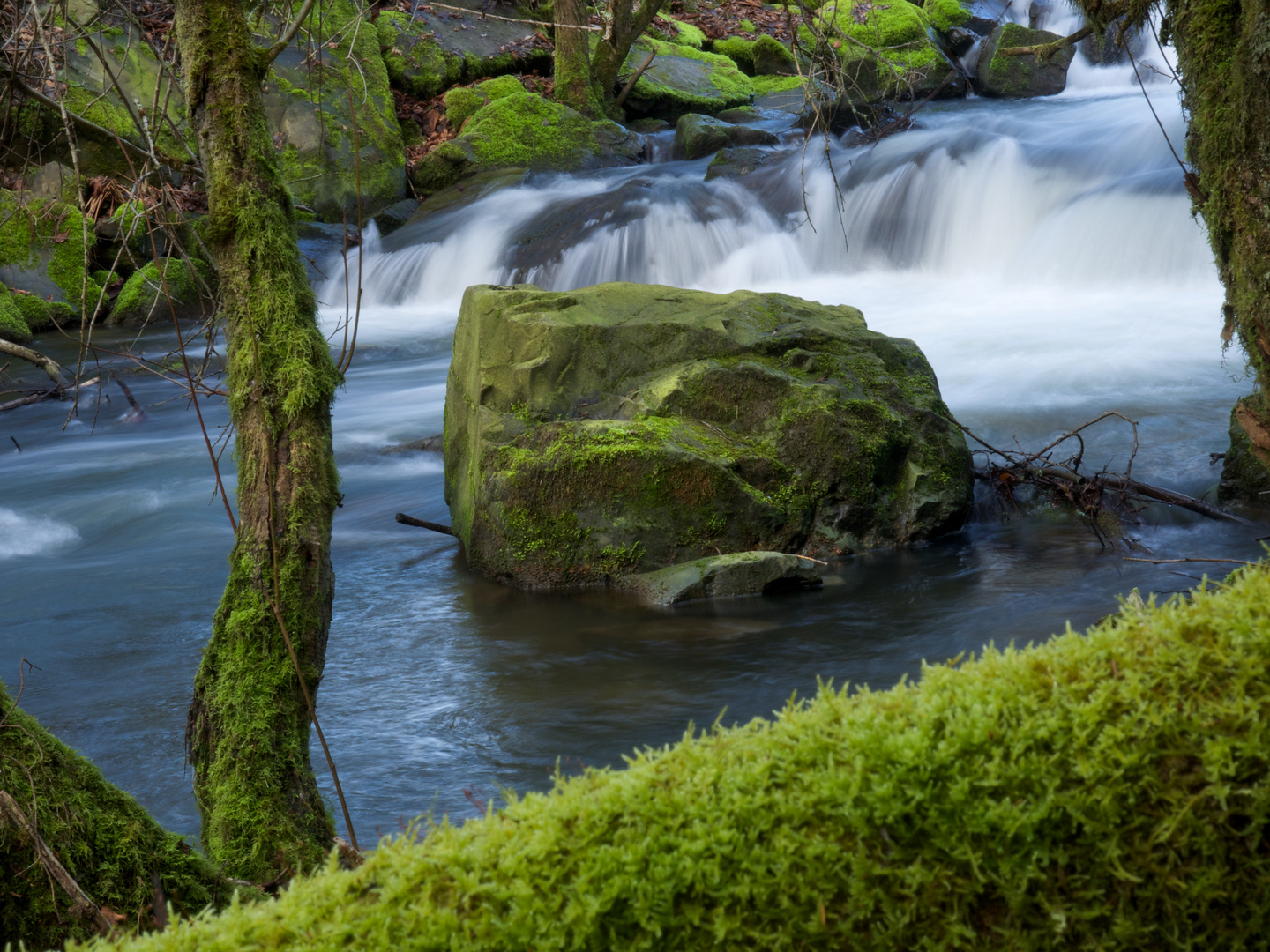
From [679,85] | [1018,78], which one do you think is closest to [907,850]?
[679,85]

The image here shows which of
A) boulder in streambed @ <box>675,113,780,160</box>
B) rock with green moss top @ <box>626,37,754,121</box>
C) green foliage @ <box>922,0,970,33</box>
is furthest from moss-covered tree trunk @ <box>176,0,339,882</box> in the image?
green foliage @ <box>922,0,970,33</box>

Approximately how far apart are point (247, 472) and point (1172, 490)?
20.5 ft

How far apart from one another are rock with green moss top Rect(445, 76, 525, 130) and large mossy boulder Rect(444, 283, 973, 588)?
13006 mm

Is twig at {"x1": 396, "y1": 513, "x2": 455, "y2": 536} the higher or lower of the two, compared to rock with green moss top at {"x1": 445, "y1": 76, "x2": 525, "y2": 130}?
lower

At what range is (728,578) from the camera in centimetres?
579

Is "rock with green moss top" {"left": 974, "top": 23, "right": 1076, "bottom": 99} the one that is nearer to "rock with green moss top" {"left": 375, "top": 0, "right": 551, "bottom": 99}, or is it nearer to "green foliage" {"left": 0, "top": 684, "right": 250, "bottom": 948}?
"rock with green moss top" {"left": 375, "top": 0, "right": 551, "bottom": 99}

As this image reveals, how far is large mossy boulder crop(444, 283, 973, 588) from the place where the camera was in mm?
6023

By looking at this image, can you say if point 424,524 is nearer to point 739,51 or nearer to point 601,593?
point 601,593

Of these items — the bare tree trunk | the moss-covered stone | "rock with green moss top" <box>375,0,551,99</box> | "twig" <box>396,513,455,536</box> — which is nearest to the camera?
"twig" <box>396,513,455,536</box>

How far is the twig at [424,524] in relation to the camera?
22.8 feet

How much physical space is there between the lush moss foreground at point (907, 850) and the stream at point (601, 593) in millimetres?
400

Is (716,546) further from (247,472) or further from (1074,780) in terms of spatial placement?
(1074,780)

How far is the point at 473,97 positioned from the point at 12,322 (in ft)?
30.9

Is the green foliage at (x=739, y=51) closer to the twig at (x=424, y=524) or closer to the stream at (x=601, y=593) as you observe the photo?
the stream at (x=601, y=593)
